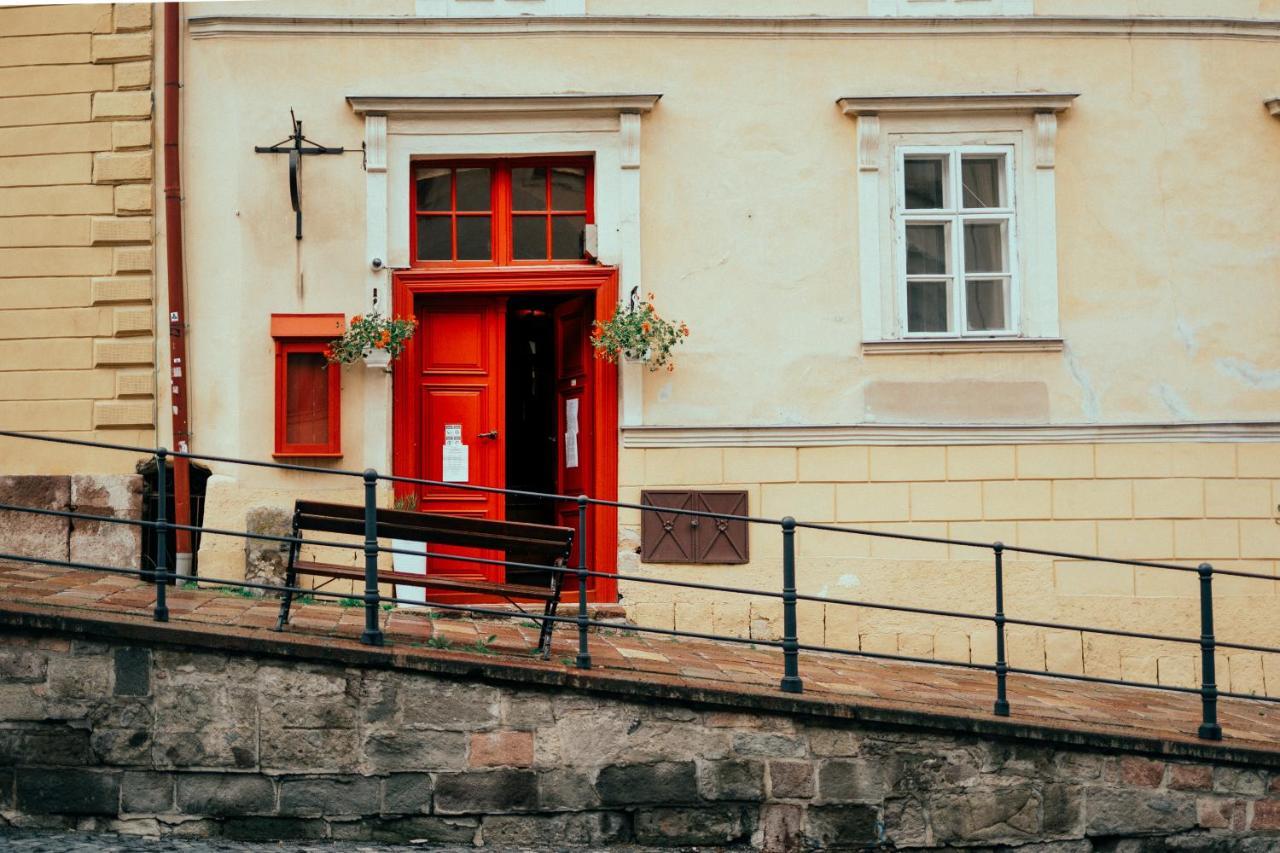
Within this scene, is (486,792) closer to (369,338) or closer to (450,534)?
(450,534)

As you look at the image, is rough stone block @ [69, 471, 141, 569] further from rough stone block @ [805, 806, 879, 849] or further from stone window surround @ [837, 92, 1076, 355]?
rough stone block @ [805, 806, 879, 849]

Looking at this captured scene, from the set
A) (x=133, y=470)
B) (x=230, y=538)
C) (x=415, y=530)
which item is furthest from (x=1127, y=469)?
(x=133, y=470)

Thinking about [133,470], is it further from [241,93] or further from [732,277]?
[732,277]

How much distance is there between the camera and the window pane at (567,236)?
37.7 feet

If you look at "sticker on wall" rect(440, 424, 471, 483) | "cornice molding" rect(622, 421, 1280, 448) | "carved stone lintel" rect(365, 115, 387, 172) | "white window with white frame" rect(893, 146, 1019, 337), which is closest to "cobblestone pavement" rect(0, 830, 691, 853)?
"cornice molding" rect(622, 421, 1280, 448)

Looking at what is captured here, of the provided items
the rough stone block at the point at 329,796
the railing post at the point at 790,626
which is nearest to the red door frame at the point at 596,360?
the railing post at the point at 790,626

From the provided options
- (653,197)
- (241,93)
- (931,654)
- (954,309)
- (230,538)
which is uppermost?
(241,93)

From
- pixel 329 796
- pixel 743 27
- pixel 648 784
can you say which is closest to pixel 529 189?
pixel 743 27

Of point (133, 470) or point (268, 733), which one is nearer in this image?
point (268, 733)

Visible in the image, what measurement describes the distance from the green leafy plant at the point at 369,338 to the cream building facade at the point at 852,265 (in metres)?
0.25

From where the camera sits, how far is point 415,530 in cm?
839

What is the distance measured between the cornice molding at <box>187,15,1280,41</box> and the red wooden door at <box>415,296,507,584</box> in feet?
6.64

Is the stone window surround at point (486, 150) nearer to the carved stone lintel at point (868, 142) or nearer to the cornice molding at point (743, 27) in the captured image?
the cornice molding at point (743, 27)

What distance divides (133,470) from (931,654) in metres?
6.04
